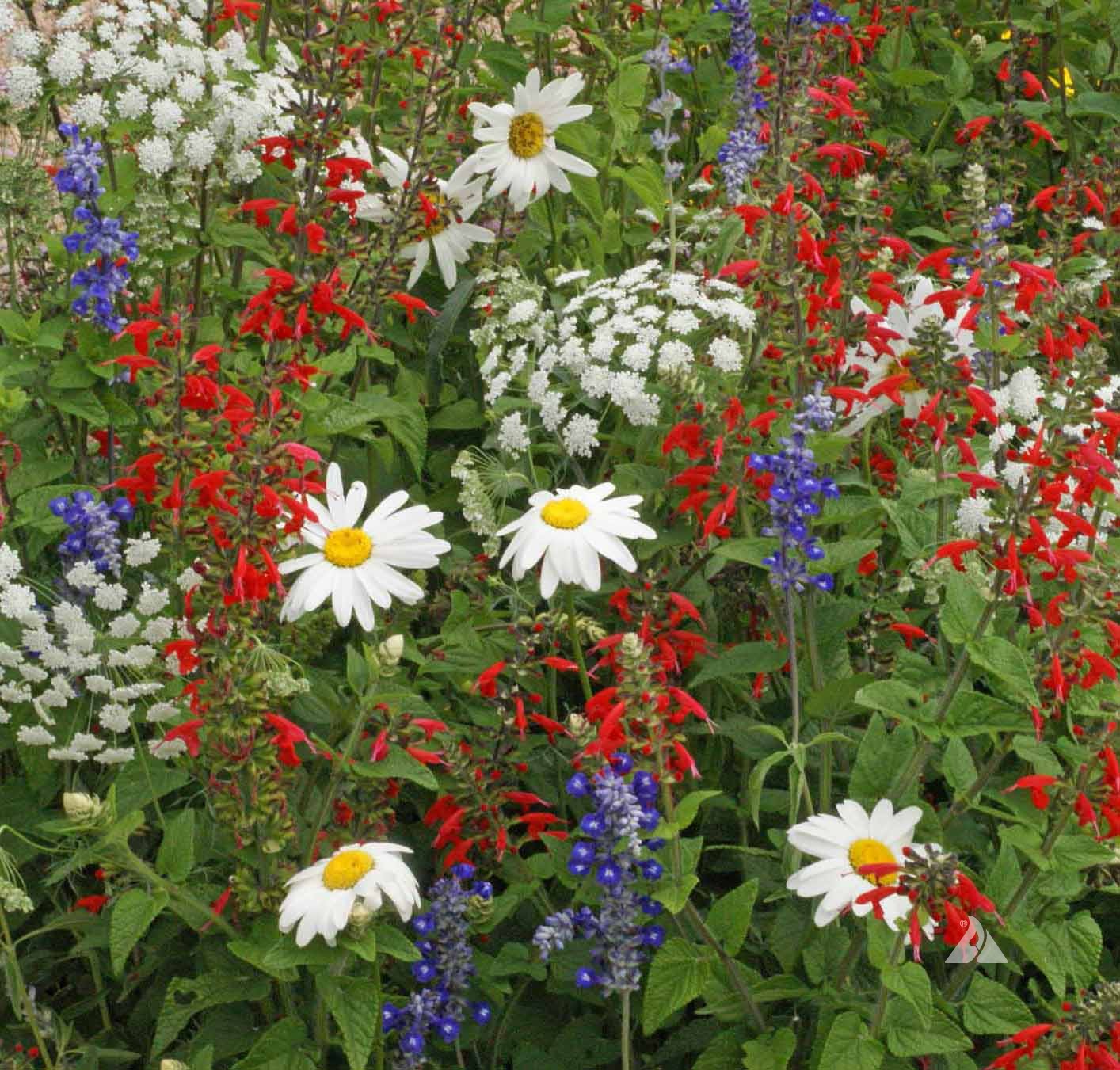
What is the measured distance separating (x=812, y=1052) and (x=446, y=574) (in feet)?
4.14

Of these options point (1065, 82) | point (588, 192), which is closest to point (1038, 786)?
point (588, 192)

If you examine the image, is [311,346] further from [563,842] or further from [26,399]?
[563,842]

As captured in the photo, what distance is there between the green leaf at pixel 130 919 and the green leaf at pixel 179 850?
86 mm

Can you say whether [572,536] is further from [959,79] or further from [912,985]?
[959,79]

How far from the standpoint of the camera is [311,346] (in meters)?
2.99

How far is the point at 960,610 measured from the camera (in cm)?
242

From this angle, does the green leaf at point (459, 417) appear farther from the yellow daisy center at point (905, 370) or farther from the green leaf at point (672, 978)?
the green leaf at point (672, 978)

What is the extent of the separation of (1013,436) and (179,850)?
1653mm

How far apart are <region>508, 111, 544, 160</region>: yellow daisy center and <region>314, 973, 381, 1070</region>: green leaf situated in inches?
79.6

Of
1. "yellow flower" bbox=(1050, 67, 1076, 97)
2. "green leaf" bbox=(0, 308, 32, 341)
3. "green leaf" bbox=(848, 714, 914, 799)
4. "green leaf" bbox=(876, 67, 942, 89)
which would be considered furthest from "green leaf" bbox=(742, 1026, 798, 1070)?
"yellow flower" bbox=(1050, 67, 1076, 97)

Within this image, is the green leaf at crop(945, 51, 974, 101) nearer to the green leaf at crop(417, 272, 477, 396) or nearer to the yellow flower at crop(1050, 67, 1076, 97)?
the yellow flower at crop(1050, 67, 1076, 97)

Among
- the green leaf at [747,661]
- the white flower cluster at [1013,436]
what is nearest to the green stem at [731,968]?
the green leaf at [747,661]

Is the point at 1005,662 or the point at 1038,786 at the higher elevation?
the point at 1005,662

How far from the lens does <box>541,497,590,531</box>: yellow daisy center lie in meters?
2.62
